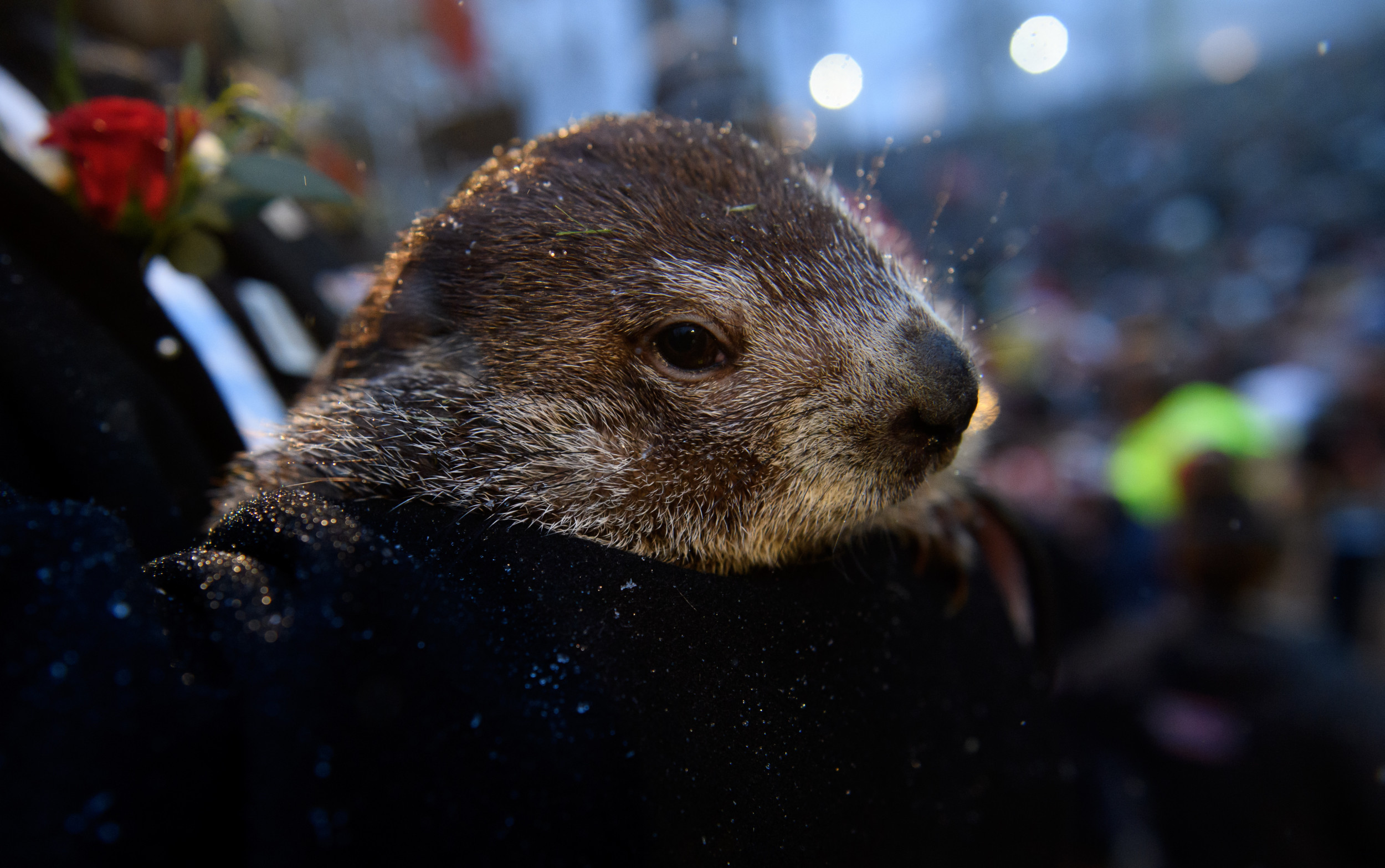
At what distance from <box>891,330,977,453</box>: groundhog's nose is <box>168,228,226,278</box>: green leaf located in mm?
1567

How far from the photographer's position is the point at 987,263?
174 centimetres

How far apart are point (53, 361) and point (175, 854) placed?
0.92 metres

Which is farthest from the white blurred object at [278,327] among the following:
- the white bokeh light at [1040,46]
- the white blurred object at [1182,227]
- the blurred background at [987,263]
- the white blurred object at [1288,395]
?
the white blurred object at [1182,227]

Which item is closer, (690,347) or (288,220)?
(690,347)

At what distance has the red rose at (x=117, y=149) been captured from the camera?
4.22ft

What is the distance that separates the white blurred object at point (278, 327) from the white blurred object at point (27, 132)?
418mm

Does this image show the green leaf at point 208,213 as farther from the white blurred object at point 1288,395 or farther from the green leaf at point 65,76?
the white blurred object at point 1288,395

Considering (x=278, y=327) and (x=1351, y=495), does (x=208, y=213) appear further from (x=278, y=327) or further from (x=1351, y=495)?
(x=1351, y=495)

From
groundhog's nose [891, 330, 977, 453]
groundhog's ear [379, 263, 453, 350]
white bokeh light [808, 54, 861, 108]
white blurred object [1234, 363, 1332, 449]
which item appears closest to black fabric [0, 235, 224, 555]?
groundhog's ear [379, 263, 453, 350]

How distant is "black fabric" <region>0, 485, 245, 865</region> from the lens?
60cm

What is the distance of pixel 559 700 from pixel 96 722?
45 centimetres

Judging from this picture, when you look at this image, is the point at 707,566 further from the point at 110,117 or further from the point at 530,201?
the point at 110,117

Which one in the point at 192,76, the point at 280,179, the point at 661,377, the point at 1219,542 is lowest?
the point at 1219,542

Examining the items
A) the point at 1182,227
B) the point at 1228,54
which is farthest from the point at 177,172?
the point at 1182,227
